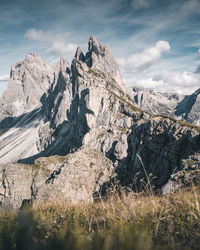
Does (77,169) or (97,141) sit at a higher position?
(97,141)

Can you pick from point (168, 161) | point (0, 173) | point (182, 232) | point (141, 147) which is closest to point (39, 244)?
point (182, 232)

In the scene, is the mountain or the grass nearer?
the grass

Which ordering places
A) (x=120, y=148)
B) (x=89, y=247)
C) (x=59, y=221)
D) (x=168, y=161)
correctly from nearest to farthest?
(x=89, y=247), (x=59, y=221), (x=168, y=161), (x=120, y=148)

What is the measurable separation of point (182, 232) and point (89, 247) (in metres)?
1.58

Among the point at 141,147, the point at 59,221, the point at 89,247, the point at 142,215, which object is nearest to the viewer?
the point at 89,247

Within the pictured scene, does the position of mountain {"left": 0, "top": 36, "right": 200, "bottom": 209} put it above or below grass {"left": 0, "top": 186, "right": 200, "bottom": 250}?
below

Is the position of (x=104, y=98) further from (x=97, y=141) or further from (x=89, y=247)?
(x=89, y=247)

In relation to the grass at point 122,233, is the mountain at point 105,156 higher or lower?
lower

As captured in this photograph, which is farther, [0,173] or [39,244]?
[0,173]

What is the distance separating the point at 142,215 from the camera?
340cm

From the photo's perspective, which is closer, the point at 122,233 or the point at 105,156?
the point at 122,233

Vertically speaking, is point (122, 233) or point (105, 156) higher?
point (122, 233)

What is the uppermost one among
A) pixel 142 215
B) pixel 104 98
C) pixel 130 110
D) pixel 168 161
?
pixel 104 98

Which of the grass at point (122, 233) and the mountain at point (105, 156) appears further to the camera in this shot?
the mountain at point (105, 156)
